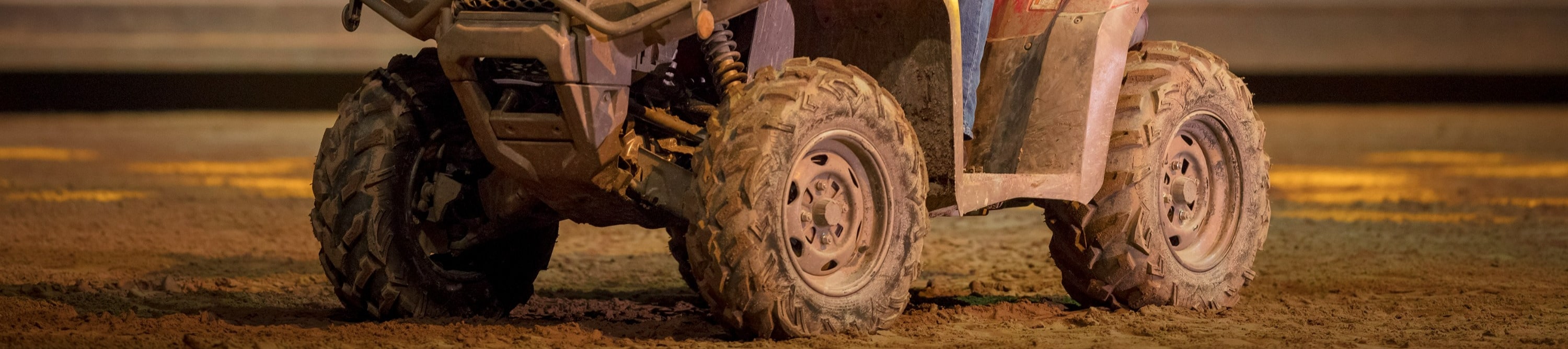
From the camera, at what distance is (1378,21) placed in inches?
851

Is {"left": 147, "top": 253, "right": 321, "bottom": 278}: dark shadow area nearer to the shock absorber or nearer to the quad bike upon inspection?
the quad bike

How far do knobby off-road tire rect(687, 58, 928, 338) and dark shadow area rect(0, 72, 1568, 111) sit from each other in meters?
16.2

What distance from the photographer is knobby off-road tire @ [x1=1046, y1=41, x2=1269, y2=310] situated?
6.78 metres

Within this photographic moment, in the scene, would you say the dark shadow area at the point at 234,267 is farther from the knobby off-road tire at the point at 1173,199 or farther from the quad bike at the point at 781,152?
the knobby off-road tire at the point at 1173,199

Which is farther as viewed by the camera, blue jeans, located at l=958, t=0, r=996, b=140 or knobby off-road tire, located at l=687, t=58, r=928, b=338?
blue jeans, located at l=958, t=0, r=996, b=140

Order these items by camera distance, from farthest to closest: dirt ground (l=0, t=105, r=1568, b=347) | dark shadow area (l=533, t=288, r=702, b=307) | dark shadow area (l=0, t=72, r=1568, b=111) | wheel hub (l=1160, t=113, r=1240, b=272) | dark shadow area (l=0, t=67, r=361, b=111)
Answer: dark shadow area (l=0, t=72, r=1568, b=111)
dark shadow area (l=0, t=67, r=361, b=111)
dark shadow area (l=533, t=288, r=702, b=307)
wheel hub (l=1160, t=113, r=1240, b=272)
dirt ground (l=0, t=105, r=1568, b=347)

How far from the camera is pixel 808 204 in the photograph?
572 centimetres

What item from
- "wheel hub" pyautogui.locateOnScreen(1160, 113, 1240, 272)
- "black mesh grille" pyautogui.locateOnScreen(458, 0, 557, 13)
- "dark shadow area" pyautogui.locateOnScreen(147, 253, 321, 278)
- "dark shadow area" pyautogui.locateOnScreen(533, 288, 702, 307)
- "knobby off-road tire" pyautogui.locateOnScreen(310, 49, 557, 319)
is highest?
"black mesh grille" pyautogui.locateOnScreen(458, 0, 557, 13)

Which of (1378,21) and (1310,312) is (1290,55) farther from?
(1310,312)

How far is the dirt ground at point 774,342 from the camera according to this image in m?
5.96

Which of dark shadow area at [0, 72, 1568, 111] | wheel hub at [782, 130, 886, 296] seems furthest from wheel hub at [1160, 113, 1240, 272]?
dark shadow area at [0, 72, 1568, 111]

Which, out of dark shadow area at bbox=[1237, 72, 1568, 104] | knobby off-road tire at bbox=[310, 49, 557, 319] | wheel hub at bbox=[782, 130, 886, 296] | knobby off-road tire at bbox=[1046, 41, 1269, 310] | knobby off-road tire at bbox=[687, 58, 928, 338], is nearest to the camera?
knobby off-road tire at bbox=[687, 58, 928, 338]

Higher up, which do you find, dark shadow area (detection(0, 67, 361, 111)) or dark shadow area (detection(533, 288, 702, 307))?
dark shadow area (detection(0, 67, 361, 111))

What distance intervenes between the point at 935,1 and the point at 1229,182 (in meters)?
1.79
